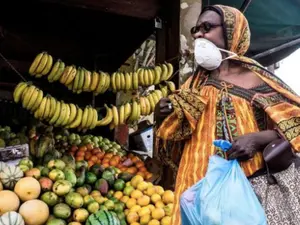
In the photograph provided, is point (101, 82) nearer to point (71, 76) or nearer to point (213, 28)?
point (71, 76)

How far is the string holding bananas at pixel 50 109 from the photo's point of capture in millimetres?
A: 3898

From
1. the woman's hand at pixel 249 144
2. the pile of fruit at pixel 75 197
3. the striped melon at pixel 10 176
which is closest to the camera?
the woman's hand at pixel 249 144

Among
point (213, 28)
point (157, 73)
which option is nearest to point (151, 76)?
point (157, 73)

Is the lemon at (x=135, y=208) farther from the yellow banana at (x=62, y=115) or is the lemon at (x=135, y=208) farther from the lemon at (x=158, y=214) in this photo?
the yellow banana at (x=62, y=115)

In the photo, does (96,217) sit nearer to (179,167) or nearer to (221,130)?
(179,167)

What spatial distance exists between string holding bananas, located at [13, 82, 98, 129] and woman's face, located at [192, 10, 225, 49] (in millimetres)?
2249

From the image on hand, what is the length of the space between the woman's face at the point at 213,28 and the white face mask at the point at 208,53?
3 centimetres

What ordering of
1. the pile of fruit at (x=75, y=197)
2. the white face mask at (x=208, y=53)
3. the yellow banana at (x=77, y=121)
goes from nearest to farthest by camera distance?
the white face mask at (x=208, y=53) → the pile of fruit at (x=75, y=197) → the yellow banana at (x=77, y=121)

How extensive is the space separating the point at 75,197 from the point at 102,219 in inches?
10.3

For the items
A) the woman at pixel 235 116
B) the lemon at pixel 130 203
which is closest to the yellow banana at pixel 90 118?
the lemon at pixel 130 203

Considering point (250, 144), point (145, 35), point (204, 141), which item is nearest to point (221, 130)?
point (204, 141)

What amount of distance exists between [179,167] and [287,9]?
3.36 metres

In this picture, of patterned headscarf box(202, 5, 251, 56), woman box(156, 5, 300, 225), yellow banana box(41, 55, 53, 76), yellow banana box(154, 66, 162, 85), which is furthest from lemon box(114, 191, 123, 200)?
patterned headscarf box(202, 5, 251, 56)

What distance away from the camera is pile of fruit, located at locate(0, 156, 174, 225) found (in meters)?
2.93
